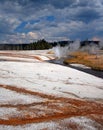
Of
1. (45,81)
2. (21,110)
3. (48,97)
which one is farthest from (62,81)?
(21,110)

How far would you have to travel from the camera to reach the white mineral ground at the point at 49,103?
2050 centimetres

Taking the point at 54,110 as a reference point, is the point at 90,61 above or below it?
below

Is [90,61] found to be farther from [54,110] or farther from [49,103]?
[54,110]

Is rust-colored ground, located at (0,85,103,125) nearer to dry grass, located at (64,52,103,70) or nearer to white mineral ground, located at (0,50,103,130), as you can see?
white mineral ground, located at (0,50,103,130)

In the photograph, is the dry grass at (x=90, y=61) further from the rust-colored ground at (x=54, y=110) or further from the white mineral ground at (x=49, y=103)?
the rust-colored ground at (x=54, y=110)

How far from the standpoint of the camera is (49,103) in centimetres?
2595

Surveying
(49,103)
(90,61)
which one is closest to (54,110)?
(49,103)

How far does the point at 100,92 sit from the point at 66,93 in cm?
404

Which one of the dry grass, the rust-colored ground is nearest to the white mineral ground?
the rust-colored ground

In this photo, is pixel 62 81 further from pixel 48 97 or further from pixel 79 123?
pixel 79 123

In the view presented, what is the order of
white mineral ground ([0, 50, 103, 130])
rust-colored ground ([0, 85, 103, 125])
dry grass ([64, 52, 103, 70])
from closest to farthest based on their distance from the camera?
1. white mineral ground ([0, 50, 103, 130])
2. rust-colored ground ([0, 85, 103, 125])
3. dry grass ([64, 52, 103, 70])

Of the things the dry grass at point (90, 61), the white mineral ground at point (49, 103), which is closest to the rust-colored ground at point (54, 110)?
the white mineral ground at point (49, 103)

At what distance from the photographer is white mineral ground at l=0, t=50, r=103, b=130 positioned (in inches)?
807

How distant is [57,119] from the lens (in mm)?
21469
